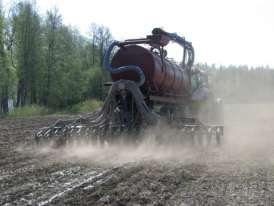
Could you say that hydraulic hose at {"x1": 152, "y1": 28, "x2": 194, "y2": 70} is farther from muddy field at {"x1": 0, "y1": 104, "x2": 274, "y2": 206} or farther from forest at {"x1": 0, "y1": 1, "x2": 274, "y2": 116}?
forest at {"x1": 0, "y1": 1, "x2": 274, "y2": 116}

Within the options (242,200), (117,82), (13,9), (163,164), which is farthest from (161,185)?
(13,9)

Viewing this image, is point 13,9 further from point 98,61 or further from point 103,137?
point 103,137

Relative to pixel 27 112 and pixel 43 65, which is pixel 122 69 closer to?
pixel 27 112

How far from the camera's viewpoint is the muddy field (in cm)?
686

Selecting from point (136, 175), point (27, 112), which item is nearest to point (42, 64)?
point (27, 112)

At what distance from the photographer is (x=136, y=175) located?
28.5 feet

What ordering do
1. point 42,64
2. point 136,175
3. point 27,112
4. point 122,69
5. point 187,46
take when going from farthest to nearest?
point 42,64
point 27,112
point 187,46
point 122,69
point 136,175

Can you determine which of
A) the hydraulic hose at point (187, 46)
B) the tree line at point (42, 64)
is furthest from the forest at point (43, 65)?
the hydraulic hose at point (187, 46)

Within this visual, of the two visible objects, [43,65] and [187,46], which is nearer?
[187,46]

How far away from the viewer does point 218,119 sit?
2161cm

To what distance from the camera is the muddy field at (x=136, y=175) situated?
686cm

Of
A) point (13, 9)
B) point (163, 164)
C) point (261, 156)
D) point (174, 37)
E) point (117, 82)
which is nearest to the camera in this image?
point (163, 164)

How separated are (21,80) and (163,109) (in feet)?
109

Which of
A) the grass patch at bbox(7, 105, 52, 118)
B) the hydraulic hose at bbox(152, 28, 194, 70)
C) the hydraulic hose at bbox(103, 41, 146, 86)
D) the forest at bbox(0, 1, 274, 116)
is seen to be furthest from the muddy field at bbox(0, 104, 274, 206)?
the forest at bbox(0, 1, 274, 116)
